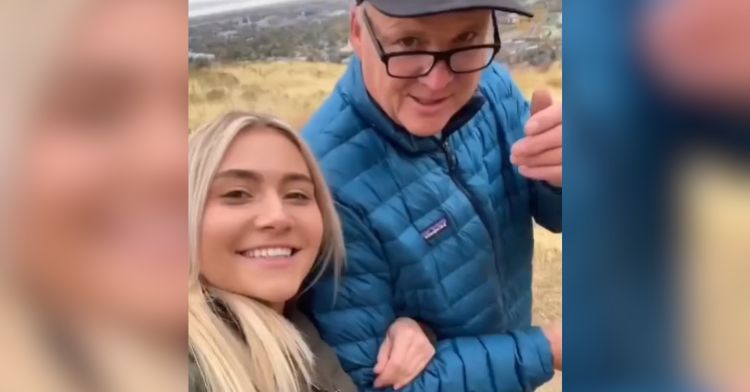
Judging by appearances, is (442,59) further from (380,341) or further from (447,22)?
(380,341)

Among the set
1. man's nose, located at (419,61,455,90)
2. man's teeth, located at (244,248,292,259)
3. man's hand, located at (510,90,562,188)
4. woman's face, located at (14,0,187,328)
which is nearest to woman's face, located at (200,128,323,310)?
man's teeth, located at (244,248,292,259)

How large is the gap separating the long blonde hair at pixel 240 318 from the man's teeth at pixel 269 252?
0.05 metres

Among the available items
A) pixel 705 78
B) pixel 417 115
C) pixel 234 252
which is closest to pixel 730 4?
pixel 705 78

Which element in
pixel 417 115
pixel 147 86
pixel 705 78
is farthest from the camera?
pixel 147 86

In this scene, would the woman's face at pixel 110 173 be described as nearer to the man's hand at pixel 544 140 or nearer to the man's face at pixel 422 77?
the man's face at pixel 422 77

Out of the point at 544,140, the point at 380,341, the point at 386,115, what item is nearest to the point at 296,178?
the point at 386,115

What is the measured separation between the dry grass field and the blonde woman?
3 cm

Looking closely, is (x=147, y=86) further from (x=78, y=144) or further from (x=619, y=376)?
(x=619, y=376)

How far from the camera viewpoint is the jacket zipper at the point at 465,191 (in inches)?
55.2

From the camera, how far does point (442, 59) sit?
1.39 metres

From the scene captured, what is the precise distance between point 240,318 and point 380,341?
232mm

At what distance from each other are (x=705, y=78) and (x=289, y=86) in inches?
24.1

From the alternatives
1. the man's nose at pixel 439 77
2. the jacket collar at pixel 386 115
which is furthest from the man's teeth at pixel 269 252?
the man's nose at pixel 439 77

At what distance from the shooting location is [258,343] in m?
1.49
